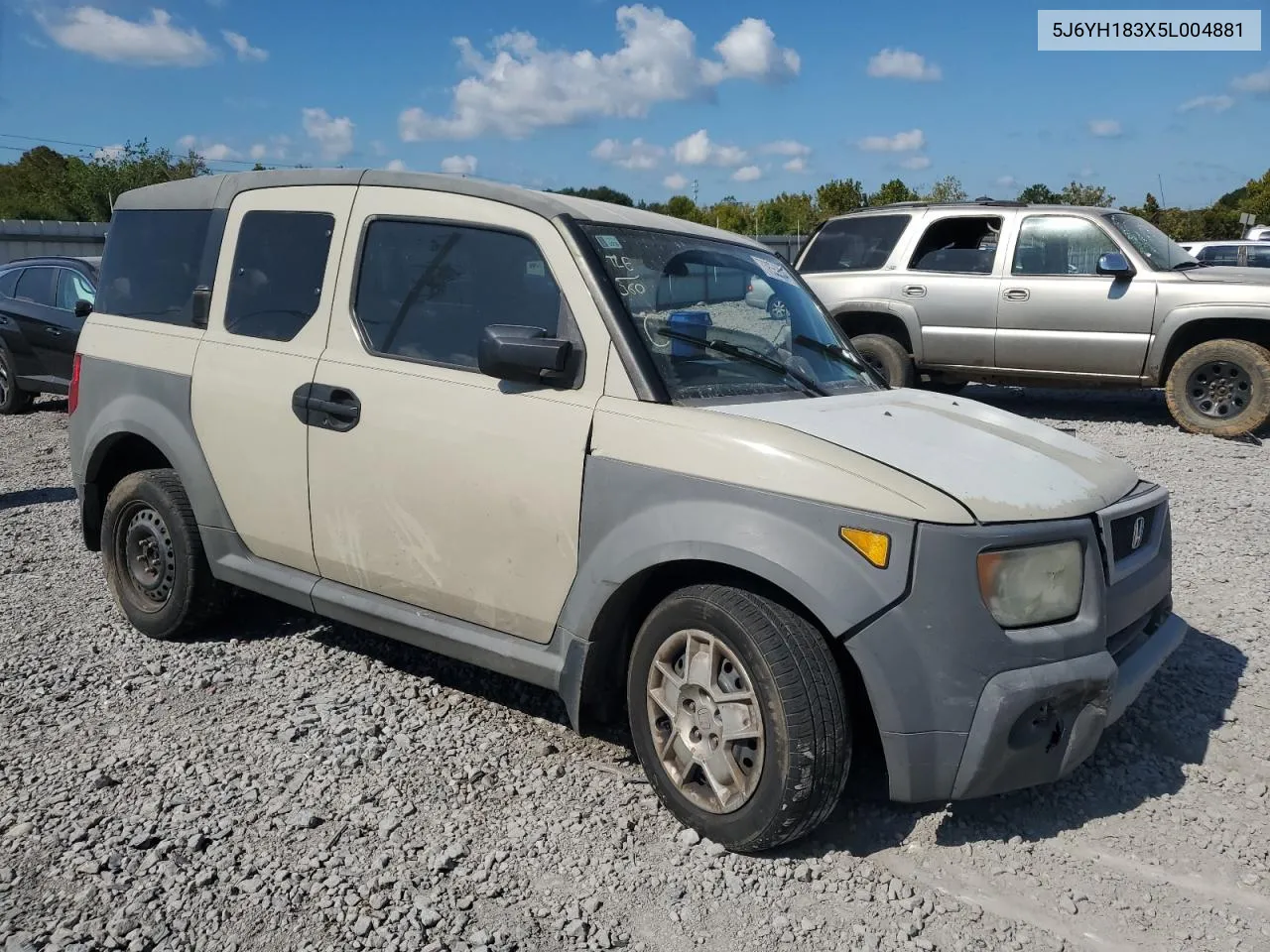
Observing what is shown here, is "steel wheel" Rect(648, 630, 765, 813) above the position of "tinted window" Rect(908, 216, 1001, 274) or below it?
below

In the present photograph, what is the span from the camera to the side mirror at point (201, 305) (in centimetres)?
434

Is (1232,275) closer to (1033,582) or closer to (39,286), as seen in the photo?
(1033,582)

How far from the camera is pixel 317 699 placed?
4.12 metres

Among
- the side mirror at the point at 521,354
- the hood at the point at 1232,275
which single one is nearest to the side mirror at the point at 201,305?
the side mirror at the point at 521,354

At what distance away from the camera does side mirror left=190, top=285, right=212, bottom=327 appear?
434 cm

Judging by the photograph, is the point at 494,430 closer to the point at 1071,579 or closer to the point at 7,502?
the point at 1071,579

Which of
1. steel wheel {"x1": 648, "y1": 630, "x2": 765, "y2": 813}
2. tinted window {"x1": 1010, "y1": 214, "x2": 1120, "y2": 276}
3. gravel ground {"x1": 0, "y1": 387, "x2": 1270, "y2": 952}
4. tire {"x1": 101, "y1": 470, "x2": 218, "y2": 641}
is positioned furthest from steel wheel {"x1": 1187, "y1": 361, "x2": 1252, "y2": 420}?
tire {"x1": 101, "y1": 470, "x2": 218, "y2": 641}

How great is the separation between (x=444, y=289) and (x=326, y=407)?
2.03 feet

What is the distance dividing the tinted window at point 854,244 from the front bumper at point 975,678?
27.0 ft

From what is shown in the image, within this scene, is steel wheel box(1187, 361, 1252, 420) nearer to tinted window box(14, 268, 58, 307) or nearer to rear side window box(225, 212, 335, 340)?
A: rear side window box(225, 212, 335, 340)

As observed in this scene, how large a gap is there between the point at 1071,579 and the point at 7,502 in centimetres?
733

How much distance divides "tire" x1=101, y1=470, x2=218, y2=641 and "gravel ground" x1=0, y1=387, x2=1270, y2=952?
16 cm

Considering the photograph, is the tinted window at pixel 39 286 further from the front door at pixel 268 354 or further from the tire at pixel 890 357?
the tire at pixel 890 357

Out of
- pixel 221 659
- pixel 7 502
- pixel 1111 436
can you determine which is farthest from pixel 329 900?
pixel 1111 436
